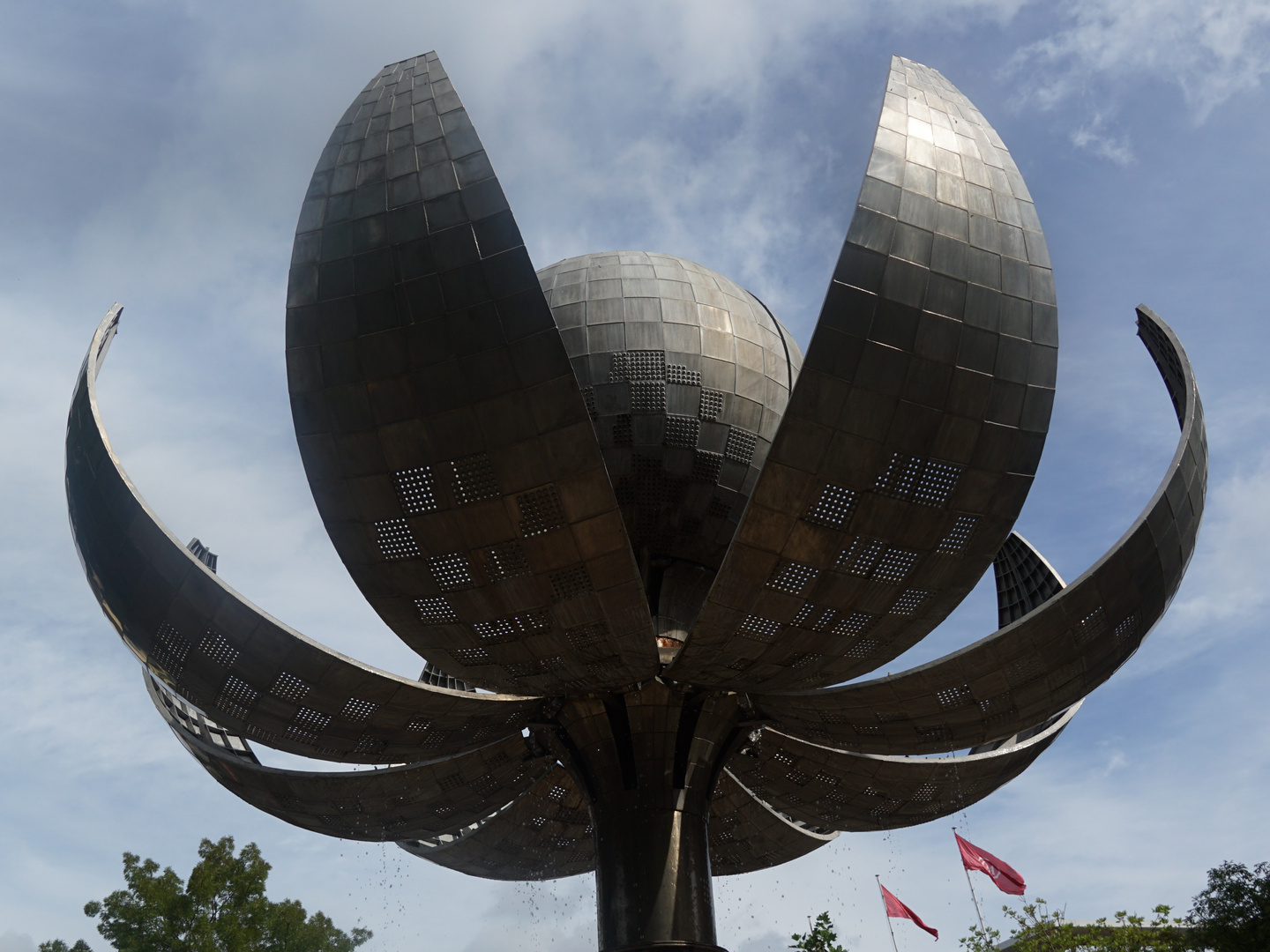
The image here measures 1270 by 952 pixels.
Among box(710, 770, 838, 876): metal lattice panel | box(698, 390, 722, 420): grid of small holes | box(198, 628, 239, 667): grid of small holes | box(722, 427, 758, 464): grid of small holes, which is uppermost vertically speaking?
box(698, 390, 722, 420): grid of small holes

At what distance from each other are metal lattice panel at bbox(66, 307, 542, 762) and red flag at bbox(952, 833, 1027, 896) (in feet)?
57.7

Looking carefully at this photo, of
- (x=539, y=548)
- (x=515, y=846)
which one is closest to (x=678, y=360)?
Result: (x=539, y=548)

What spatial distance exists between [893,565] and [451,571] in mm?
6316

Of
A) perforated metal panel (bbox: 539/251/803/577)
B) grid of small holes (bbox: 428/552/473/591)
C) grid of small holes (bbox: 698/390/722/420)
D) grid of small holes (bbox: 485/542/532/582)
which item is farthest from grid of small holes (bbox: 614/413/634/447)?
grid of small holes (bbox: 428/552/473/591)

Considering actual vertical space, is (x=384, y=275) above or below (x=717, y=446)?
below

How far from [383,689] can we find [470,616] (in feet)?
9.03

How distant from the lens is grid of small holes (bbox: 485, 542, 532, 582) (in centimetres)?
1446

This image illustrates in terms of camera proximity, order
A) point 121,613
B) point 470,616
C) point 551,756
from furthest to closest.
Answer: point 551,756 → point 121,613 → point 470,616

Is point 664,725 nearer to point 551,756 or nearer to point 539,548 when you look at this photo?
point 551,756

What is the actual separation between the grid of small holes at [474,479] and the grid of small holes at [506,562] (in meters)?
0.80

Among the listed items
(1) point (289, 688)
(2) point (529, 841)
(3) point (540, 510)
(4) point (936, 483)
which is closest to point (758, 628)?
(4) point (936, 483)

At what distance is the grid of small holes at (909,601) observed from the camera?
1555 centimetres

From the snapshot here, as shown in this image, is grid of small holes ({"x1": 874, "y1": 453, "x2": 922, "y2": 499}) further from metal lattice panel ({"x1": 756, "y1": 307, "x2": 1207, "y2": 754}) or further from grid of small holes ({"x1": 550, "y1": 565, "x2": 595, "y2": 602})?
grid of small holes ({"x1": 550, "y1": 565, "x2": 595, "y2": 602})

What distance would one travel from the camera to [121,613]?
16.9 metres
